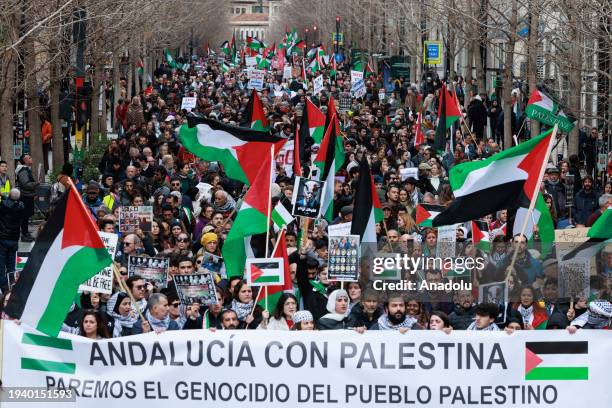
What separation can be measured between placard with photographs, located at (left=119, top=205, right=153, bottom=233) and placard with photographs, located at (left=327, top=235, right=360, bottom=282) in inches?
180

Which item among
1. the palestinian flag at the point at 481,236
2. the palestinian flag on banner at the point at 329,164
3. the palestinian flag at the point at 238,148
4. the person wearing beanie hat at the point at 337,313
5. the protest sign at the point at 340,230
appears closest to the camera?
the person wearing beanie hat at the point at 337,313

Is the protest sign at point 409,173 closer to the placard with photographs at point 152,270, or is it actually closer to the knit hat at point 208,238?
the knit hat at point 208,238

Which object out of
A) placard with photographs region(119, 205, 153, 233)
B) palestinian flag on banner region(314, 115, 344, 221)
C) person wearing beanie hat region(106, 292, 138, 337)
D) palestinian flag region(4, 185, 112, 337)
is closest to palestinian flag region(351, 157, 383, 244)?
palestinian flag on banner region(314, 115, 344, 221)

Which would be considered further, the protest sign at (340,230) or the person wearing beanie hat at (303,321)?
the protest sign at (340,230)

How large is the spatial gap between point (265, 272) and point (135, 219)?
17.4ft

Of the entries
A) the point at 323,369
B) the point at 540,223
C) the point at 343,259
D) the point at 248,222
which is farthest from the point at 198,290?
the point at 540,223

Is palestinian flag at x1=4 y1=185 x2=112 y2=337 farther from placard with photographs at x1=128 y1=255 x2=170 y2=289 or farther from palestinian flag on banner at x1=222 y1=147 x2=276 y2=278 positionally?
placard with photographs at x1=128 y1=255 x2=170 y2=289

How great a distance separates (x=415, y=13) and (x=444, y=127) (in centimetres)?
2132

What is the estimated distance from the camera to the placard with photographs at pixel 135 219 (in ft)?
54.3

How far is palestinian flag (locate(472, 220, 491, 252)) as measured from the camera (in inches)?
491

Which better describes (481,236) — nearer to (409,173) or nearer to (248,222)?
(248,222)

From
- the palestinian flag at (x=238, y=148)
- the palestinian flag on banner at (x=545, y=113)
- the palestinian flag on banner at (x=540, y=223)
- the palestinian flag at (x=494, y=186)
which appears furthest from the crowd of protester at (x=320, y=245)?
the palestinian flag on banner at (x=545, y=113)

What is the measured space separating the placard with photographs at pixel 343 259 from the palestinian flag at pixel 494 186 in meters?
0.75

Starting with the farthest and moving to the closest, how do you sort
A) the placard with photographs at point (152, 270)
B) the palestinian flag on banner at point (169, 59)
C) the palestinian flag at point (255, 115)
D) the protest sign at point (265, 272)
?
the palestinian flag on banner at point (169, 59) < the palestinian flag at point (255, 115) < the placard with photographs at point (152, 270) < the protest sign at point (265, 272)
